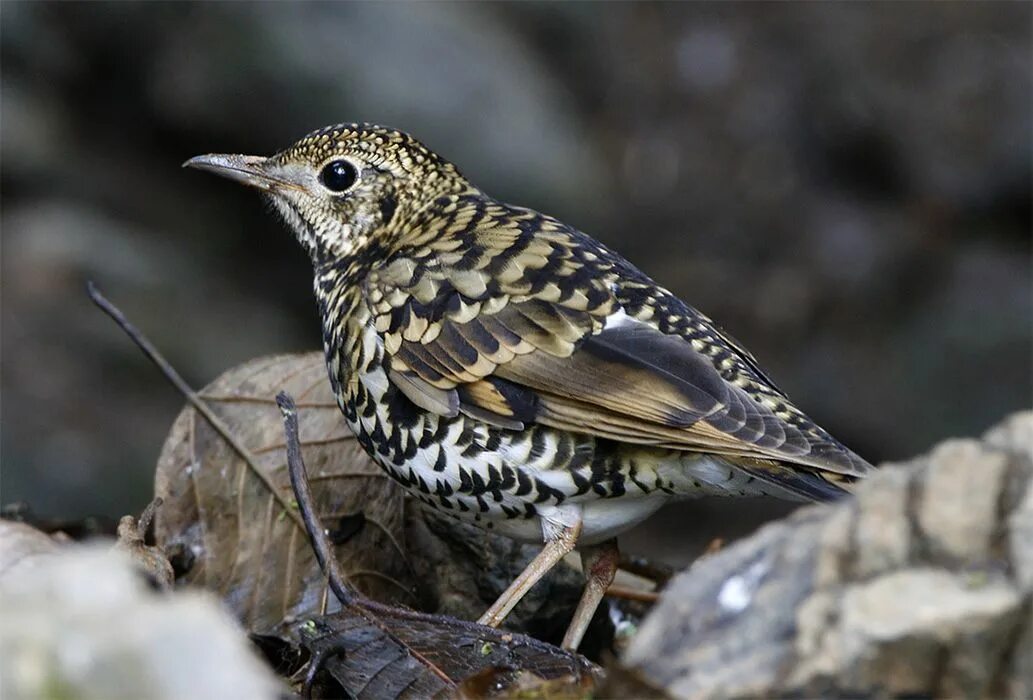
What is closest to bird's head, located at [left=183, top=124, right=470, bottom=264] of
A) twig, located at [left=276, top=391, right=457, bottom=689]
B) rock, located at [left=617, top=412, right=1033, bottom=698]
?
twig, located at [left=276, top=391, right=457, bottom=689]

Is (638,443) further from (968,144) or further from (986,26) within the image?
(986,26)

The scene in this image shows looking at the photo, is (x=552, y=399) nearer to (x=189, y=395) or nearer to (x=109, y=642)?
(x=189, y=395)

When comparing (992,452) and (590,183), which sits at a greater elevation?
(590,183)

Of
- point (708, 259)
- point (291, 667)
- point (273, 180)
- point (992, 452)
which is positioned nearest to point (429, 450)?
point (291, 667)

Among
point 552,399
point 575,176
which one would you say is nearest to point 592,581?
point 552,399

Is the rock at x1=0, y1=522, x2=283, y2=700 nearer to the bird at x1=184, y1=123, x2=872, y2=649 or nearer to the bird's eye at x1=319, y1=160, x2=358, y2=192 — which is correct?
the bird at x1=184, y1=123, x2=872, y2=649

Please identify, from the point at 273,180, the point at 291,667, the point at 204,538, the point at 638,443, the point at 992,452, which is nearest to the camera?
the point at 992,452

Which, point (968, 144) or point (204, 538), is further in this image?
point (968, 144)
